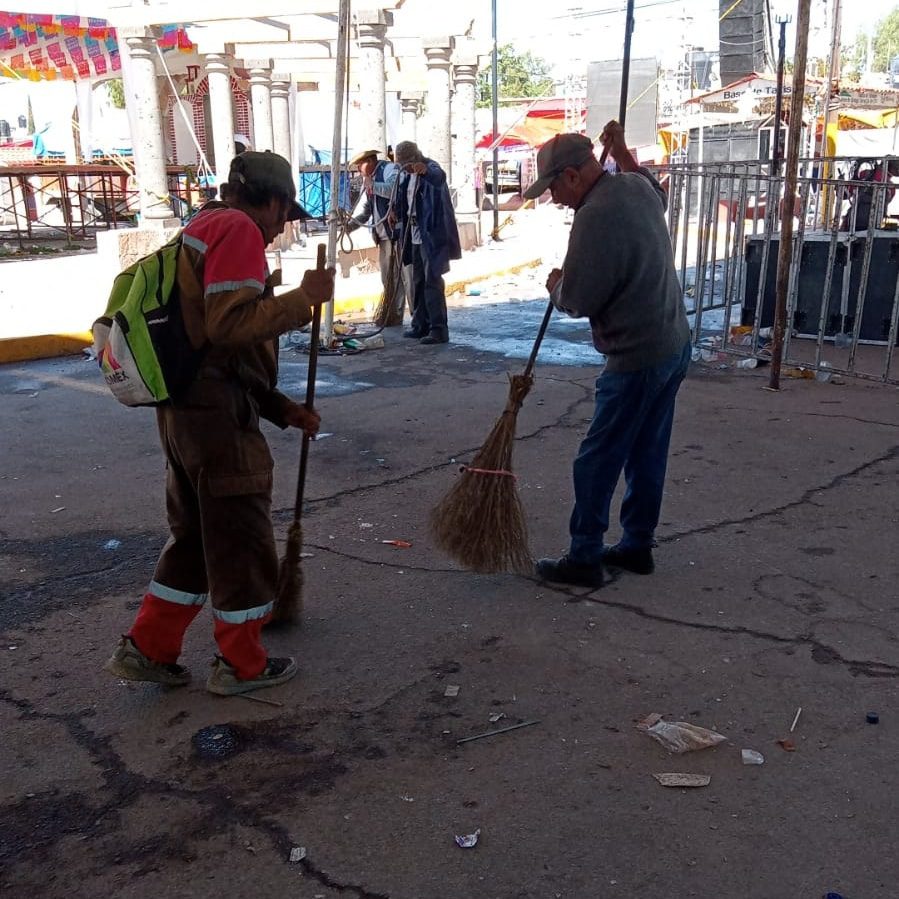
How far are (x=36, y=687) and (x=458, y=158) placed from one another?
17510 millimetres

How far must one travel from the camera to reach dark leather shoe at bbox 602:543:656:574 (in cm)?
436

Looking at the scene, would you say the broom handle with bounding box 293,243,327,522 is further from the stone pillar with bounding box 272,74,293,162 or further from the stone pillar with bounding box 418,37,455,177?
the stone pillar with bounding box 272,74,293,162

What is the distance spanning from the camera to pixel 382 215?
401 inches

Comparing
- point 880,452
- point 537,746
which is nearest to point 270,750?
point 537,746

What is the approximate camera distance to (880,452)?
240 inches

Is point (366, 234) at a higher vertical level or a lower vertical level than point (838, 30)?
lower

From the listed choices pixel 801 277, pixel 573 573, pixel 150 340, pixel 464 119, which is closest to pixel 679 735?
pixel 573 573

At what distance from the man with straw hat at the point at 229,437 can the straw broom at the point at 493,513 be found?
1.02 meters

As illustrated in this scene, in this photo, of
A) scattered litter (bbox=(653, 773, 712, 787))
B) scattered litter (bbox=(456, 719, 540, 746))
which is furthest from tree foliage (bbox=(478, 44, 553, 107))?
scattered litter (bbox=(653, 773, 712, 787))

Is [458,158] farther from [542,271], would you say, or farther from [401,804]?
[401,804]

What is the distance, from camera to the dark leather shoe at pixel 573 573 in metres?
4.23

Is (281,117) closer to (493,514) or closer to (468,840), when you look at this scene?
(493,514)

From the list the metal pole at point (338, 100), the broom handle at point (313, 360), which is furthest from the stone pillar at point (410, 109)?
the broom handle at point (313, 360)

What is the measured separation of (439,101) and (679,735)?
595 inches
